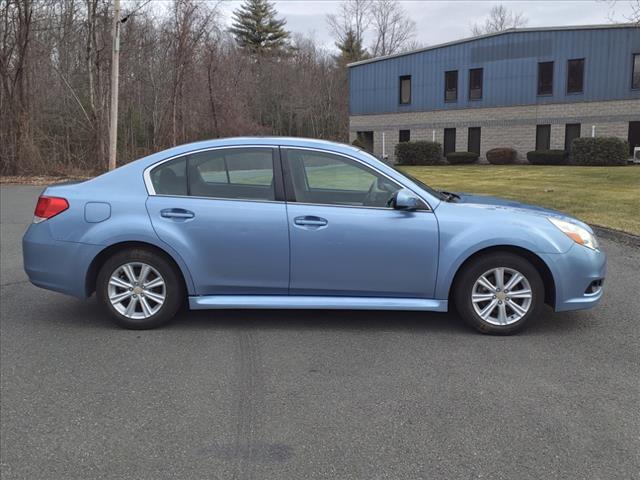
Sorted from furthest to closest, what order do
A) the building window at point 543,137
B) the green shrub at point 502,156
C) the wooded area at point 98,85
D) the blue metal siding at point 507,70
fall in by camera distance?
1. the green shrub at point 502,156
2. the building window at point 543,137
3. the blue metal siding at point 507,70
4. the wooded area at point 98,85

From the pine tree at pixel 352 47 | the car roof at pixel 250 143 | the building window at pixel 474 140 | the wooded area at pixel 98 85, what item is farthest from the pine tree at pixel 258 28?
the car roof at pixel 250 143

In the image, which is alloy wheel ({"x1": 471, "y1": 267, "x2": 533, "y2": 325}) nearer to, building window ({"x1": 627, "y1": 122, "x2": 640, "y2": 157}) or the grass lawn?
the grass lawn

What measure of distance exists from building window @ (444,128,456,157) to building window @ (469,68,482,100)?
2.43 meters

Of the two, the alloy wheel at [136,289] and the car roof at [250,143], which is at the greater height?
the car roof at [250,143]

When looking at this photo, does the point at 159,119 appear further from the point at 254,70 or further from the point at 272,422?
the point at 272,422

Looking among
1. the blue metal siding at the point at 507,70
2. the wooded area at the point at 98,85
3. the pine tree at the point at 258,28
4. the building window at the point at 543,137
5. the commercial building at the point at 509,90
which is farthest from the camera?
the pine tree at the point at 258,28

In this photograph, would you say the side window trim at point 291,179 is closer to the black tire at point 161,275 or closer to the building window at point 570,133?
the black tire at point 161,275

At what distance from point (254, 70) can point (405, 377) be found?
53569mm

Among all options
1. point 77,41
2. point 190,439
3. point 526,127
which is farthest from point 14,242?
point 526,127

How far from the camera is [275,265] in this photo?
4836 mm

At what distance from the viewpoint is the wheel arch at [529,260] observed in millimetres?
4754

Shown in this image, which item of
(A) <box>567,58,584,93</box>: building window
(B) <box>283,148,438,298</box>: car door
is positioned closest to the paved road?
(B) <box>283,148,438,298</box>: car door

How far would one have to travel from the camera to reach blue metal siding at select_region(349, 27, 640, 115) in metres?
30.9

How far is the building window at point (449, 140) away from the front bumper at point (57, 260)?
1335 inches
